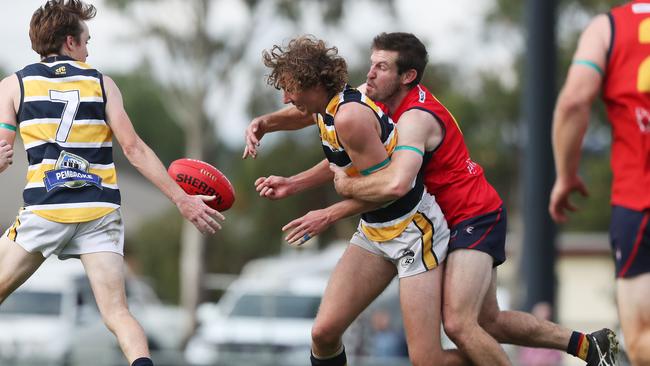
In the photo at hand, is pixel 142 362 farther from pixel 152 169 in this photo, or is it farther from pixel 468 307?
pixel 468 307

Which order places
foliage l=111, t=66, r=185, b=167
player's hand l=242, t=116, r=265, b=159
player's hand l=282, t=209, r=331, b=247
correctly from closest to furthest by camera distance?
player's hand l=282, t=209, r=331, b=247 → player's hand l=242, t=116, r=265, b=159 → foliage l=111, t=66, r=185, b=167

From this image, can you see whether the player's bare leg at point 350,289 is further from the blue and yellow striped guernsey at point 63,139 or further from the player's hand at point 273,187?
the blue and yellow striped guernsey at point 63,139

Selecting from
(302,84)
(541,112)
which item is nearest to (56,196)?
(302,84)

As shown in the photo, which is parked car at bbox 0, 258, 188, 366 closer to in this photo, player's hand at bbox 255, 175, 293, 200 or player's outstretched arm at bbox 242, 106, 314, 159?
player's outstretched arm at bbox 242, 106, 314, 159

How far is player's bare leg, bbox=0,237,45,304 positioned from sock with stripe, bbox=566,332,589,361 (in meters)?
3.20

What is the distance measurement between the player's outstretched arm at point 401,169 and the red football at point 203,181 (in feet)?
2.47

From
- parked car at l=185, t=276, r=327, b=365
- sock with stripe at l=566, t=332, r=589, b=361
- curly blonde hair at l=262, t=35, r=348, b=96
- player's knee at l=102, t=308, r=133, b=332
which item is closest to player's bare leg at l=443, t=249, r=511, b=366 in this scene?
sock with stripe at l=566, t=332, r=589, b=361

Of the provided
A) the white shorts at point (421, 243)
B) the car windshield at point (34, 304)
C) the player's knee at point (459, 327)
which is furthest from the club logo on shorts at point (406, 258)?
the car windshield at point (34, 304)

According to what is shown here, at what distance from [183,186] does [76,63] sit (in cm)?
97

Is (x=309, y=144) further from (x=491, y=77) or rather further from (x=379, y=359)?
(x=379, y=359)

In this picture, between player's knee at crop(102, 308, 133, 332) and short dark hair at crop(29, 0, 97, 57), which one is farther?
short dark hair at crop(29, 0, 97, 57)

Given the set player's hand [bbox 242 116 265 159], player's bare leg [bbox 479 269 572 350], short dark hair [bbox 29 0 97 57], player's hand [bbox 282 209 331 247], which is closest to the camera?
player's hand [bbox 282 209 331 247]

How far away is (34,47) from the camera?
621cm

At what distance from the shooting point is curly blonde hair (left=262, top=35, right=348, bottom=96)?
599 cm
